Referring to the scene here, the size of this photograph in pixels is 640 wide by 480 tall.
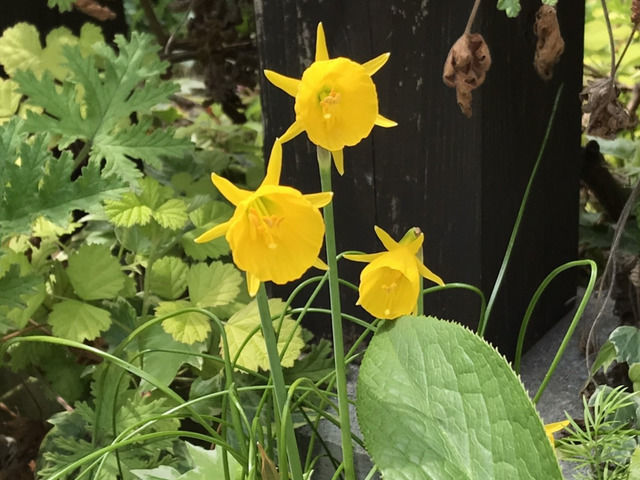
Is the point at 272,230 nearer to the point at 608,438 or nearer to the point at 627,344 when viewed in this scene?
the point at 608,438

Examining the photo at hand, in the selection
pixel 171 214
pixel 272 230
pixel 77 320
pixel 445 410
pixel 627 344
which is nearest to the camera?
pixel 272 230

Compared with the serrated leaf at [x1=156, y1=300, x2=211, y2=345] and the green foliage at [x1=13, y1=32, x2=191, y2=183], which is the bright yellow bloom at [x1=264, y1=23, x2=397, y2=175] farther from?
the green foliage at [x1=13, y1=32, x2=191, y2=183]

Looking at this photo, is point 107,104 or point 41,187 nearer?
point 41,187

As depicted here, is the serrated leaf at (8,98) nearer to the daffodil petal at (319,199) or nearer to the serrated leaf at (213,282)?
the serrated leaf at (213,282)

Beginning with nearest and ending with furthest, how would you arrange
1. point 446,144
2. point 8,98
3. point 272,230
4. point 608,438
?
point 272,230, point 608,438, point 446,144, point 8,98

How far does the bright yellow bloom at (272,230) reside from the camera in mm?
772

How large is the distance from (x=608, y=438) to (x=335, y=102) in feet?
1.97

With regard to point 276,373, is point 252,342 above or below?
below

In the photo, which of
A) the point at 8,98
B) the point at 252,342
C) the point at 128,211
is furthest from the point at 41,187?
the point at 8,98

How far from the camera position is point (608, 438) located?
3.58 feet

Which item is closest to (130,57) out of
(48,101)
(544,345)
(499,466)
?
(48,101)

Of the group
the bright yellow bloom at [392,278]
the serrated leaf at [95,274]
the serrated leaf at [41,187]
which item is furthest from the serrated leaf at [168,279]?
the bright yellow bloom at [392,278]

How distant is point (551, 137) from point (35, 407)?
115 cm

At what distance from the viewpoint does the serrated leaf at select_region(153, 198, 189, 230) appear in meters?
1.61
